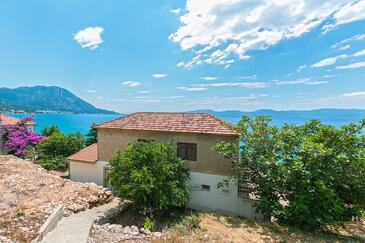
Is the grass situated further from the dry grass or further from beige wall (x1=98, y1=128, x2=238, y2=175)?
beige wall (x1=98, y1=128, x2=238, y2=175)

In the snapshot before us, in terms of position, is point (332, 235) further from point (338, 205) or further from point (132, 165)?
point (132, 165)

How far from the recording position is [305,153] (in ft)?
40.7

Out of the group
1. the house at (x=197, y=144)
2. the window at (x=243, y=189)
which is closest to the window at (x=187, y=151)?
the house at (x=197, y=144)

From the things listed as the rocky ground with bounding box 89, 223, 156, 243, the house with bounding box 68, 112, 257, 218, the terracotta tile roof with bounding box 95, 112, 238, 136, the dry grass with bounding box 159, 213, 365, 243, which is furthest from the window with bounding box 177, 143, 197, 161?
the rocky ground with bounding box 89, 223, 156, 243

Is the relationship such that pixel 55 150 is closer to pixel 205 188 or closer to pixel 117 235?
pixel 205 188

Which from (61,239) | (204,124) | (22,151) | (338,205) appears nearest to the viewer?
(61,239)

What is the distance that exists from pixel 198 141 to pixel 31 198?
40.0ft

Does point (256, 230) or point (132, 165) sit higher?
point (132, 165)

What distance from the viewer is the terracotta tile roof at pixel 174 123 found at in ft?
54.2

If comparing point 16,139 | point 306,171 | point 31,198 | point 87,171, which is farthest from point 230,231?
point 16,139

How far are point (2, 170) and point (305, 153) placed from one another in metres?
23.9

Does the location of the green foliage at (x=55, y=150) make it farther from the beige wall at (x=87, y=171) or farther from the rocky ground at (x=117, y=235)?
the rocky ground at (x=117, y=235)

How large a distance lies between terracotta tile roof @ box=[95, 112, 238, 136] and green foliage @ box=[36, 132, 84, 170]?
35.0 feet

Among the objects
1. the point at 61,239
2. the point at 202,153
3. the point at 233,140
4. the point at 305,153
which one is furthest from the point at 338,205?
the point at 61,239
